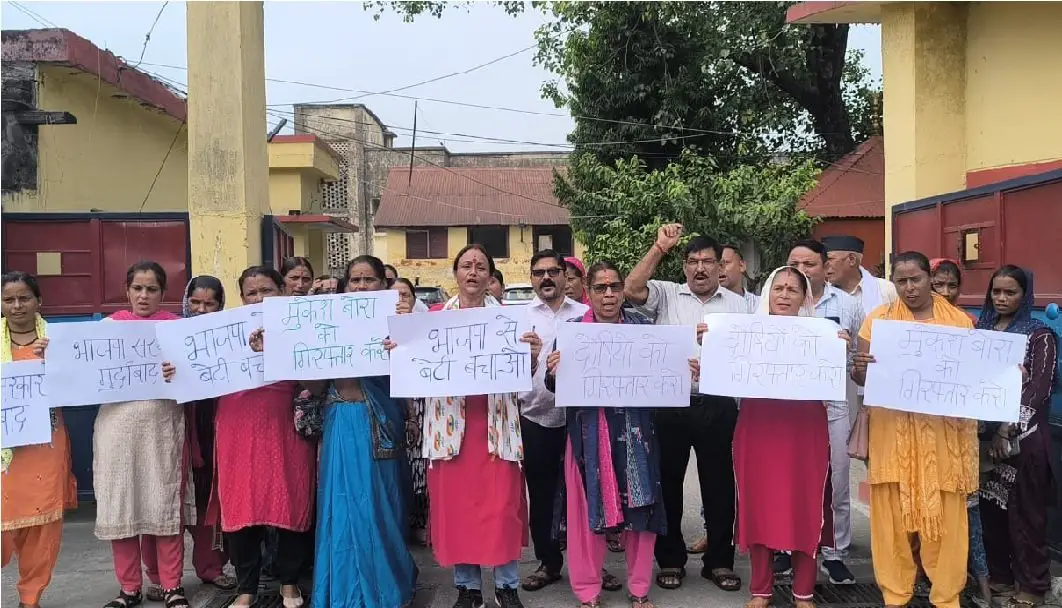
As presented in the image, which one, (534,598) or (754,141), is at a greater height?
(754,141)

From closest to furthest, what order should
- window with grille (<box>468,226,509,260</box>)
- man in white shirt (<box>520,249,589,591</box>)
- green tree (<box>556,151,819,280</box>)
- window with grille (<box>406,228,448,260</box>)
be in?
man in white shirt (<box>520,249,589,591</box>)
green tree (<box>556,151,819,280</box>)
window with grille (<box>468,226,509,260</box>)
window with grille (<box>406,228,448,260</box>)

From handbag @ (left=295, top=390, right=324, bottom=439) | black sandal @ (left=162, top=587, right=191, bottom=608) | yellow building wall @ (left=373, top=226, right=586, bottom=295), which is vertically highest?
yellow building wall @ (left=373, top=226, right=586, bottom=295)

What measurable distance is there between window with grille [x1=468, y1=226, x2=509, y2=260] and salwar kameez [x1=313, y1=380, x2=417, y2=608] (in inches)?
980

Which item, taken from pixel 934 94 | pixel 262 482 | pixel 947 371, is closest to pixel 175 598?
pixel 262 482

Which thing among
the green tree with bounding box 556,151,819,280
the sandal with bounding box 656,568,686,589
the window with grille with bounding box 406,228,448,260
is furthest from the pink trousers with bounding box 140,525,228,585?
the window with grille with bounding box 406,228,448,260

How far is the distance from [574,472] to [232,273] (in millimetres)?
3600

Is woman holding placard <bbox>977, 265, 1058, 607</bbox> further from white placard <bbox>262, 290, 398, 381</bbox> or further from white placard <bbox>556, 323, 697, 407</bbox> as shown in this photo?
white placard <bbox>262, 290, 398, 381</bbox>

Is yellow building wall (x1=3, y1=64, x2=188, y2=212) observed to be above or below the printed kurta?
above

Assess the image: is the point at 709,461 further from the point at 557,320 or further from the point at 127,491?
the point at 127,491

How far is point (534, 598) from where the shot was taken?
4461 mm

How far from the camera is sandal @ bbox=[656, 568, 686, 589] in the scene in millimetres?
4527

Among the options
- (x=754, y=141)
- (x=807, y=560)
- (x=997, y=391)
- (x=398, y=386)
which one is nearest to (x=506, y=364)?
(x=398, y=386)

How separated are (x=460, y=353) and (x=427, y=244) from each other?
25452 mm

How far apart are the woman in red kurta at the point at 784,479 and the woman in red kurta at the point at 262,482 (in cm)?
215
